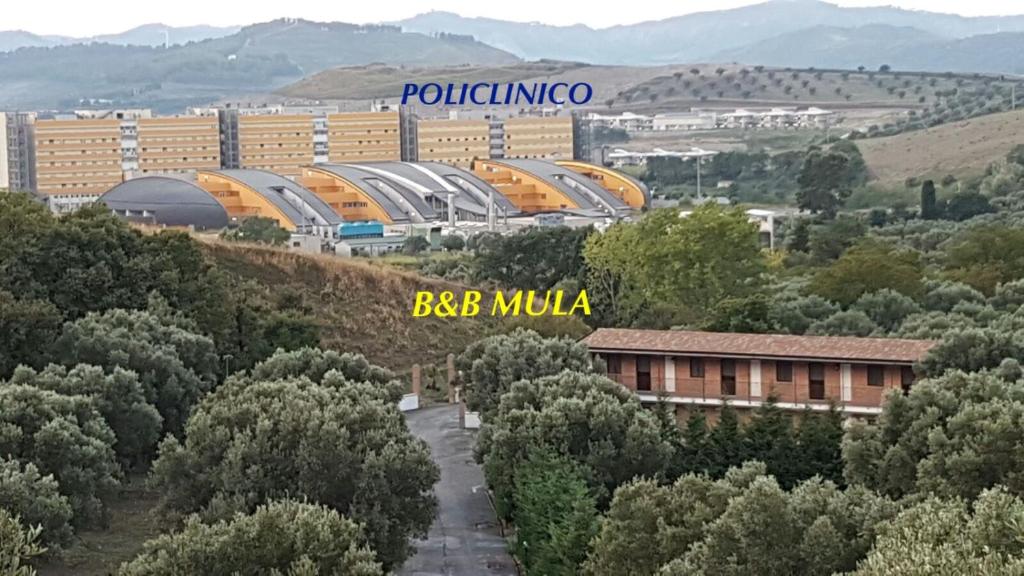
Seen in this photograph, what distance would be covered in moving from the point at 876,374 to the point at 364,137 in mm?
74326

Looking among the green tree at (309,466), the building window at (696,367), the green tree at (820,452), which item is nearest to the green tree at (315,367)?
the green tree at (309,466)

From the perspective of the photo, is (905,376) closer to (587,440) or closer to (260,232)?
(587,440)

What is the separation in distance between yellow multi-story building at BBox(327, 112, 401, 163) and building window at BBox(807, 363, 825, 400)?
236 feet

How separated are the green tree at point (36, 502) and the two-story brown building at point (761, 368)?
11.8 meters

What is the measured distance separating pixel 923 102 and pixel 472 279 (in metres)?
105

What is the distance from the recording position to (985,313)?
37875 mm

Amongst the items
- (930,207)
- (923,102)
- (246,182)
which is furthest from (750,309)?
A: (923,102)

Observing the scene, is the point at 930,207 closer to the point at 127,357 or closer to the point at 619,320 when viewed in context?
the point at 619,320

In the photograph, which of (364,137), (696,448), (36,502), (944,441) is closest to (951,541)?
(944,441)

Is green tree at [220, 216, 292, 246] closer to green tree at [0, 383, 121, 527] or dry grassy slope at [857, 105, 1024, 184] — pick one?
green tree at [0, 383, 121, 527]

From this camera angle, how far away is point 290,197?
80188 mm

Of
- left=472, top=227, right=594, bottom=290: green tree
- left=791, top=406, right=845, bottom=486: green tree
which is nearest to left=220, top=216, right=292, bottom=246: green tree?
left=472, top=227, right=594, bottom=290: green tree

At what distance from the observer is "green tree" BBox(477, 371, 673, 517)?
26.2 m

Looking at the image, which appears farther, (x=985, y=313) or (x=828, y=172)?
(x=828, y=172)
